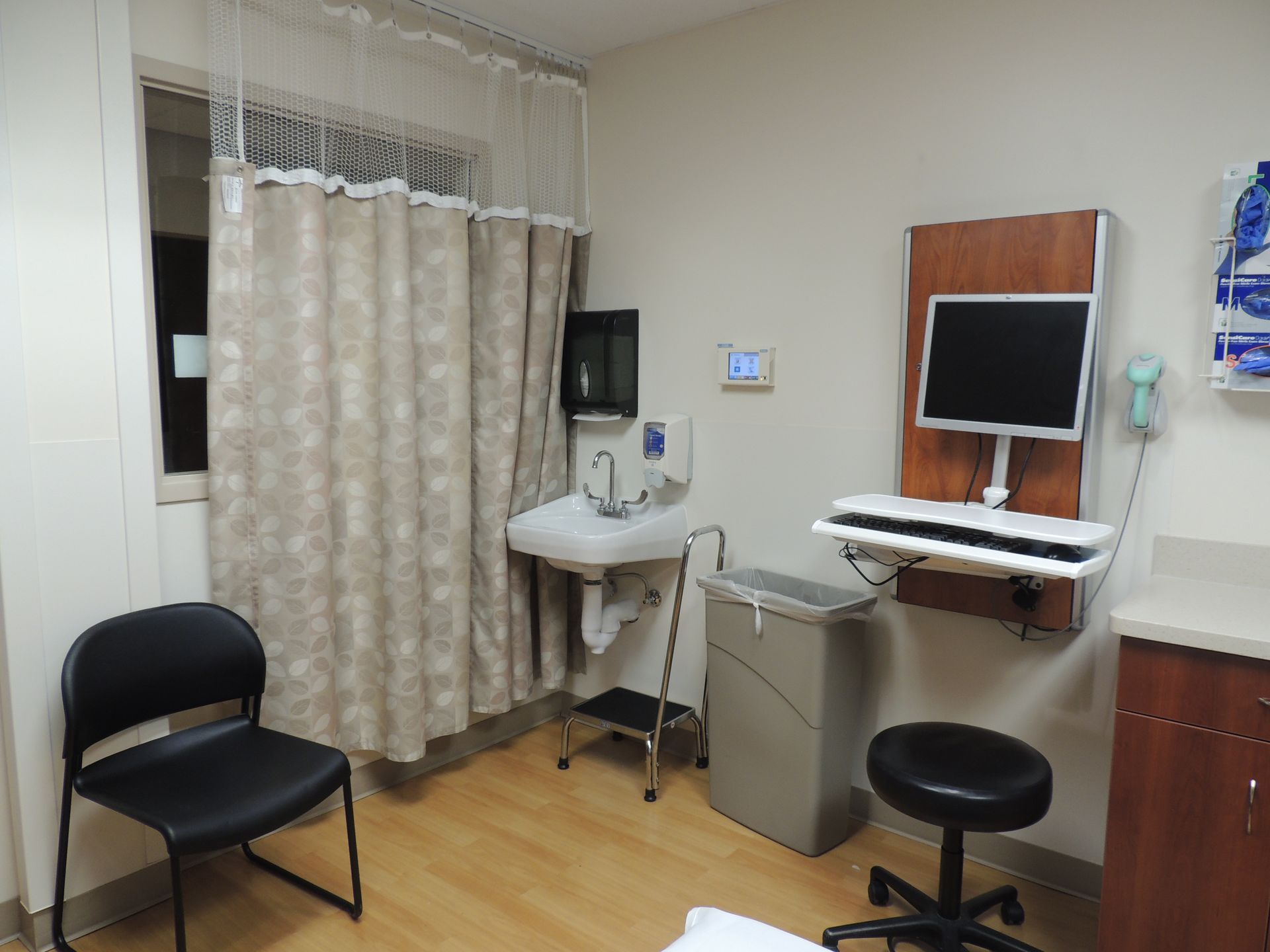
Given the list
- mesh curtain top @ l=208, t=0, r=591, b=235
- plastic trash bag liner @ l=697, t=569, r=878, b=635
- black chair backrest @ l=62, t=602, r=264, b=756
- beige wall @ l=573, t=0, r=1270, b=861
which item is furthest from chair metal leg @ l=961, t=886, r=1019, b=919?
mesh curtain top @ l=208, t=0, r=591, b=235

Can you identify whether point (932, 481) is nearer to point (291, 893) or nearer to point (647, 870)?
point (647, 870)

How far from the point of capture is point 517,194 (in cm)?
309

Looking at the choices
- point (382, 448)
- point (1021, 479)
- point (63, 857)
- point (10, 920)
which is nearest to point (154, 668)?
point (63, 857)

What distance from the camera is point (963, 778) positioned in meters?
1.95

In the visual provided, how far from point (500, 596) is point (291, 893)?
44.5 inches

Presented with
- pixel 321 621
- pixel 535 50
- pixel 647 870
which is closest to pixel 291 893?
pixel 321 621

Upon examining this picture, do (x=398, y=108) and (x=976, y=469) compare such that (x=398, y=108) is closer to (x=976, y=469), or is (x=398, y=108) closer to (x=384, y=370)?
(x=384, y=370)

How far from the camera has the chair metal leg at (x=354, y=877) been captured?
2.22m

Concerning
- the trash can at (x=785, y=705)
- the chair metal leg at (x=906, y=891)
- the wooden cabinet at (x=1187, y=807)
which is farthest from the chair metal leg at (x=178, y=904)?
the wooden cabinet at (x=1187, y=807)

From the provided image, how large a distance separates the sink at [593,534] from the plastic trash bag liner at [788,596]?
0.25m

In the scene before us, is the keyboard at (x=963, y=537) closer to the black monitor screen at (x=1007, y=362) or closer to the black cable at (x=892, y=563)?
the black cable at (x=892, y=563)

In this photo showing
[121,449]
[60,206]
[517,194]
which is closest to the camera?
[60,206]

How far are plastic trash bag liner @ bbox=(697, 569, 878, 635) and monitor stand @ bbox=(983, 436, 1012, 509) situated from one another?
1.64 feet

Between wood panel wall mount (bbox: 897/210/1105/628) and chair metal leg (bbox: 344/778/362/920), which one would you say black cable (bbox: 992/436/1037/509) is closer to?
wood panel wall mount (bbox: 897/210/1105/628)
